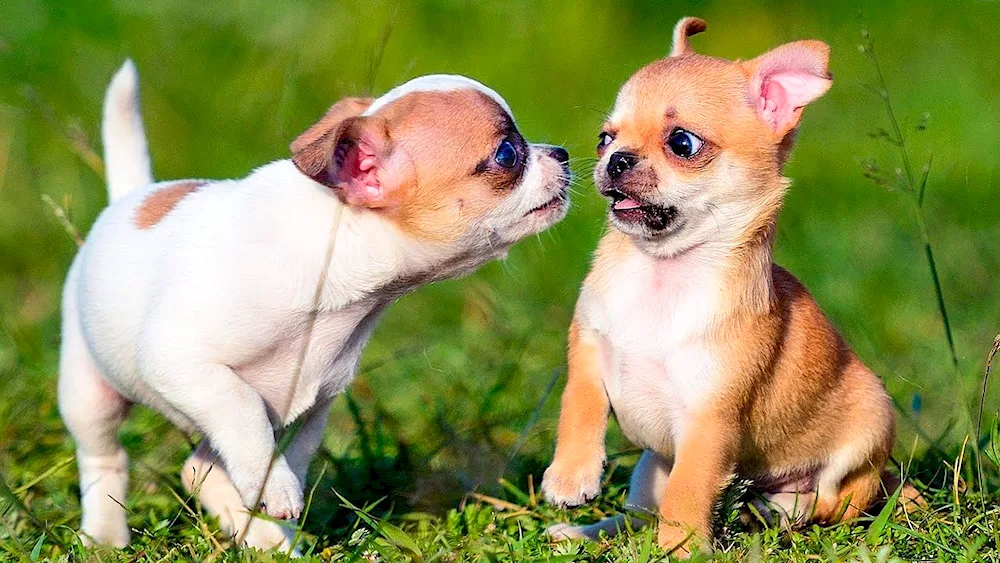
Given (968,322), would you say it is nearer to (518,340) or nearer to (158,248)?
(518,340)

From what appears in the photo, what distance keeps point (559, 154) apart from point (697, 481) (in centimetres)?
113

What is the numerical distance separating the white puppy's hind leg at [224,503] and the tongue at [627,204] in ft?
4.73

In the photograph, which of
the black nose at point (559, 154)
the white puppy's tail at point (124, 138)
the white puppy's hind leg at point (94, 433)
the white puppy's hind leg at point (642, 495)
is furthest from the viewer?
the white puppy's tail at point (124, 138)

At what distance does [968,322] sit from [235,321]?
414 cm

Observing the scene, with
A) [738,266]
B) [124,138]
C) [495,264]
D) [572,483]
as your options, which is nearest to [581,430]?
[572,483]

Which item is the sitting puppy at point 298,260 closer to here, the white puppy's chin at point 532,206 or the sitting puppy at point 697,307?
the white puppy's chin at point 532,206

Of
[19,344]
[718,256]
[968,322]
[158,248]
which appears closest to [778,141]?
[718,256]

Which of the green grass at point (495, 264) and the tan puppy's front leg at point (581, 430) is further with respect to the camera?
the green grass at point (495, 264)

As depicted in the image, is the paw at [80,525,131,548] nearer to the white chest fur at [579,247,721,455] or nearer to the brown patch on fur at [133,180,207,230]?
the brown patch on fur at [133,180,207,230]

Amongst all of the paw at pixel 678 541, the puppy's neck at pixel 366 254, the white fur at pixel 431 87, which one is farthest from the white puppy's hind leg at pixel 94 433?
the paw at pixel 678 541

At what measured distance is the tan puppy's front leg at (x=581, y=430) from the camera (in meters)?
4.07

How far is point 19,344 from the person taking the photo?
6.24 meters

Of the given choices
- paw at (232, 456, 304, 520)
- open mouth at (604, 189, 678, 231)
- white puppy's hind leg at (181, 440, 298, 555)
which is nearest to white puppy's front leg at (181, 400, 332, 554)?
white puppy's hind leg at (181, 440, 298, 555)

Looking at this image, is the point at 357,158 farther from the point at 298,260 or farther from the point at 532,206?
the point at 532,206
